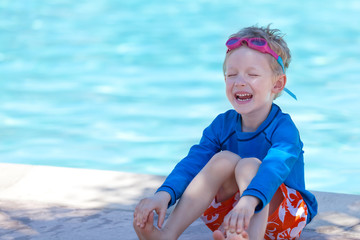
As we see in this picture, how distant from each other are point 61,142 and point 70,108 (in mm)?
756

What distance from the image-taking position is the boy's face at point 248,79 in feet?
8.61

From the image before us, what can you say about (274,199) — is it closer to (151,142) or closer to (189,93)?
(151,142)

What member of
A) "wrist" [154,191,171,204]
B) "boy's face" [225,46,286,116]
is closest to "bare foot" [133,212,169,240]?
"wrist" [154,191,171,204]

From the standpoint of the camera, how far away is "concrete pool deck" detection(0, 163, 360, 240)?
283 cm

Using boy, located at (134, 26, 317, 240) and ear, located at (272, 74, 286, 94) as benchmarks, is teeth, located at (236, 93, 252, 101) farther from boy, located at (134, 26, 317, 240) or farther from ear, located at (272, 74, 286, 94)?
ear, located at (272, 74, 286, 94)

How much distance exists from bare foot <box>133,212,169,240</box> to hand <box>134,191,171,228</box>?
0.02 metres

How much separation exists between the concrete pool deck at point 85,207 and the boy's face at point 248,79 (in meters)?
0.59

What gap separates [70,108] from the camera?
6.59 meters

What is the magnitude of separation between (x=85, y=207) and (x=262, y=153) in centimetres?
99

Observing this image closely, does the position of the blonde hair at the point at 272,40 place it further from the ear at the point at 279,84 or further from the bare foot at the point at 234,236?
the bare foot at the point at 234,236

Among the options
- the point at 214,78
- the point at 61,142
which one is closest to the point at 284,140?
the point at 61,142

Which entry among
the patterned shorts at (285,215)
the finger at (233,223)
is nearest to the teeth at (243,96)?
the patterned shorts at (285,215)

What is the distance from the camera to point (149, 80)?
7551 millimetres

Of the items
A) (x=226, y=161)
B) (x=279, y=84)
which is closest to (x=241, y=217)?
(x=226, y=161)
